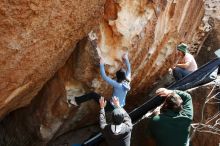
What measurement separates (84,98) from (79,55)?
792 millimetres

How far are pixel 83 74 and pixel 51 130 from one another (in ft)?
4.98

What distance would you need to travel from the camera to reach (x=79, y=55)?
6434mm

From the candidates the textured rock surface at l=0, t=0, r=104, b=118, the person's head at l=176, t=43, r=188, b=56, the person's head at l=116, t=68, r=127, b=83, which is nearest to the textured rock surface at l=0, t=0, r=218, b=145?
the textured rock surface at l=0, t=0, r=104, b=118

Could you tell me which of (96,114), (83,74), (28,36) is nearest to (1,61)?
(28,36)

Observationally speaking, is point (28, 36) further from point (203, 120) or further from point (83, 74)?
point (203, 120)

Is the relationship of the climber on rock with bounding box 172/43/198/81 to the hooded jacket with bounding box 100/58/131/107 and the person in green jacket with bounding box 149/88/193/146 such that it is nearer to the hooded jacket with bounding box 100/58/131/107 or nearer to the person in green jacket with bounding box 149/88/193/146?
the hooded jacket with bounding box 100/58/131/107

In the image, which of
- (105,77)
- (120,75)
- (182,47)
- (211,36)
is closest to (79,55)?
(105,77)

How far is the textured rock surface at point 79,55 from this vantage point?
527 cm

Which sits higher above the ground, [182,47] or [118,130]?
[182,47]

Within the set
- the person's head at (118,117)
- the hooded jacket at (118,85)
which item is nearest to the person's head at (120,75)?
the hooded jacket at (118,85)

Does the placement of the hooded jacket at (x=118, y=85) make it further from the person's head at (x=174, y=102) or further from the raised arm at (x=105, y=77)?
the person's head at (x=174, y=102)

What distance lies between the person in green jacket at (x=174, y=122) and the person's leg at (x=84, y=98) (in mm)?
1399

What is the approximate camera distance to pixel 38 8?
15.6 ft

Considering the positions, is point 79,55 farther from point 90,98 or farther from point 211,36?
point 211,36
